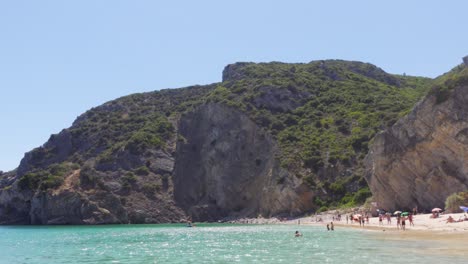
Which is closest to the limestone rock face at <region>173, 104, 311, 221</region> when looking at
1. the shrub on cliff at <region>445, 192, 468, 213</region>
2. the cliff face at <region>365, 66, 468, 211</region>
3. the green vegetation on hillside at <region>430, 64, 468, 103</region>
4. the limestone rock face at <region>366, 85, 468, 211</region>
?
the limestone rock face at <region>366, 85, 468, 211</region>

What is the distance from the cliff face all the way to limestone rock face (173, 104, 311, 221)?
1741 cm

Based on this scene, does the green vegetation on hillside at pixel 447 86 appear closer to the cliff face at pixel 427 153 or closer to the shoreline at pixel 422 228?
the cliff face at pixel 427 153

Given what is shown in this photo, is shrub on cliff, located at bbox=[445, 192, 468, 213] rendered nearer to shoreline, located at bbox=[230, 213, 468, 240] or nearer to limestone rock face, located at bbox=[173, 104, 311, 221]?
shoreline, located at bbox=[230, 213, 468, 240]

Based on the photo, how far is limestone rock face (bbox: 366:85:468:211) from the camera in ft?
145

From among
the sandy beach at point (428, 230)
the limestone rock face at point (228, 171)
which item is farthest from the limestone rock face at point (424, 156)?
the limestone rock face at point (228, 171)

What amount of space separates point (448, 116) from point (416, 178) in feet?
26.2

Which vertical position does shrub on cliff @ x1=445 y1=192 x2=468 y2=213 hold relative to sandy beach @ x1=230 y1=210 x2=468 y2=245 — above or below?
above

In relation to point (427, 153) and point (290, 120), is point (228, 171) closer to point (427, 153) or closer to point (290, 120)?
point (290, 120)

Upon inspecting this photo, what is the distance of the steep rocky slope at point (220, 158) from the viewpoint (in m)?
72.4

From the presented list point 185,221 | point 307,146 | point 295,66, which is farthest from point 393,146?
point 295,66

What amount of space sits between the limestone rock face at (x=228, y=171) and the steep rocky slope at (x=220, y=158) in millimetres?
202

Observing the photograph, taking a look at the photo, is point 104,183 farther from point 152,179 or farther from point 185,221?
point 185,221

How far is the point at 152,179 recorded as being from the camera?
87250 mm

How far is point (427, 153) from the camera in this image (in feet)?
157
